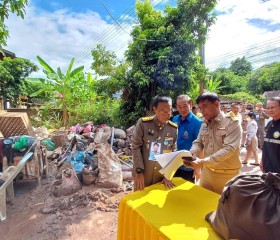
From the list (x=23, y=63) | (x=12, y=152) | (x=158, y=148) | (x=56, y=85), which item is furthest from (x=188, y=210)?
(x=23, y=63)

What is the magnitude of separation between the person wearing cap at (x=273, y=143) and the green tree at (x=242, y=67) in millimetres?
38083

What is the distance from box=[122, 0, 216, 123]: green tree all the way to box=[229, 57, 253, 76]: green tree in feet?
112

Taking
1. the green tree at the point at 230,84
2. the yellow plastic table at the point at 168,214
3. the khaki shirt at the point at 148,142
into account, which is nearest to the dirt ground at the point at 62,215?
the khaki shirt at the point at 148,142

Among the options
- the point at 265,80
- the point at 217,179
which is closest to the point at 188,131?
the point at 217,179

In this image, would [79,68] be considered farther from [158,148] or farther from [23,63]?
[23,63]

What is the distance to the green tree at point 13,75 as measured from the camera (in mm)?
15555

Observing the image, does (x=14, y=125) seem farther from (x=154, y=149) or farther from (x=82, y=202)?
(x=154, y=149)

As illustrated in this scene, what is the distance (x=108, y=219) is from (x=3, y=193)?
4.99 feet

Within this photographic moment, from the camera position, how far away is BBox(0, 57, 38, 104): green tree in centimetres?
1555

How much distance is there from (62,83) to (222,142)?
26.8 feet

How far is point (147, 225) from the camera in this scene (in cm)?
136

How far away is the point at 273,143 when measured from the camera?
109 inches

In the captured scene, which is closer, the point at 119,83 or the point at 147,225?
the point at 147,225

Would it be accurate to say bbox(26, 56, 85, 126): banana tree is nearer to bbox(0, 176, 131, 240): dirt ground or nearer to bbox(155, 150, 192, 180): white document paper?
bbox(0, 176, 131, 240): dirt ground
